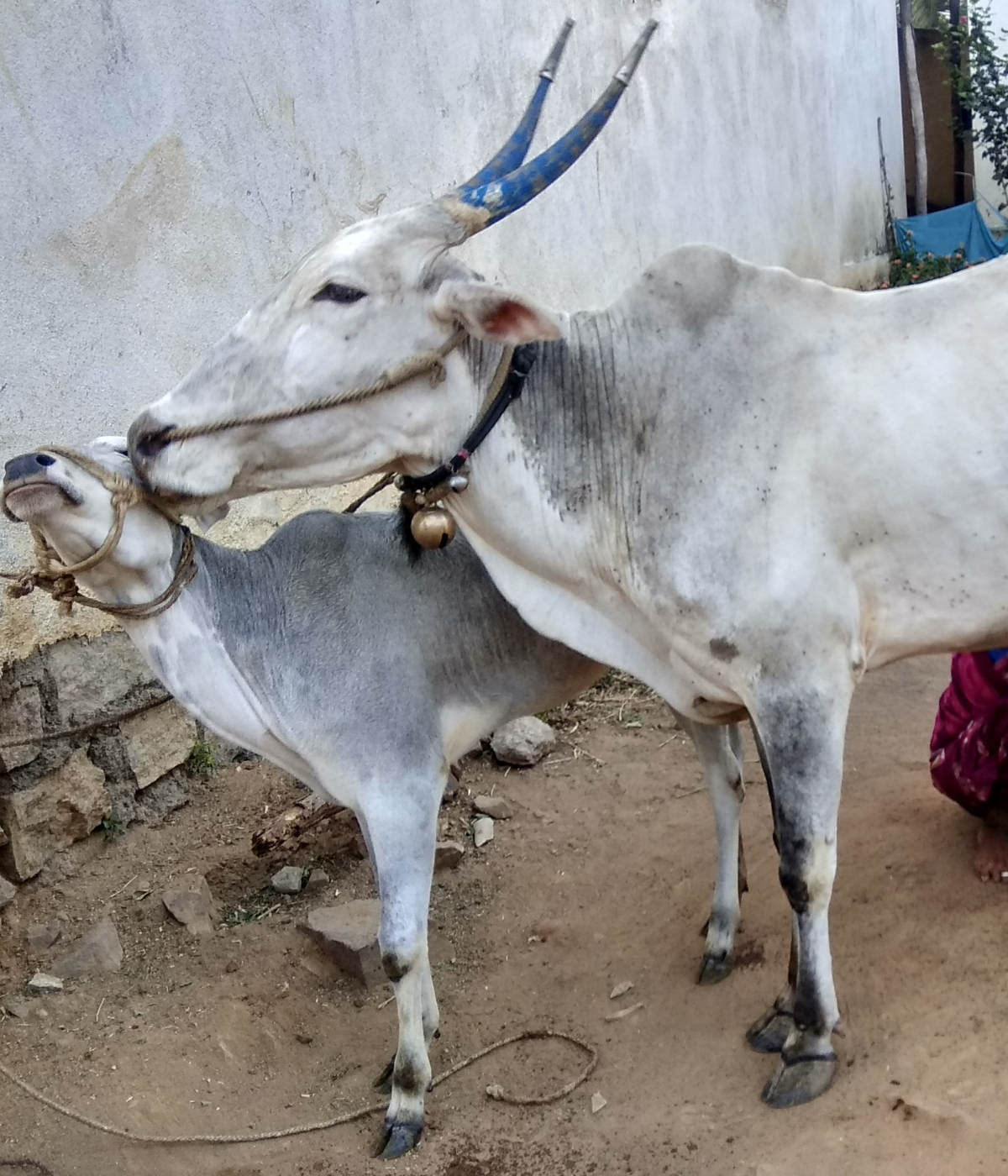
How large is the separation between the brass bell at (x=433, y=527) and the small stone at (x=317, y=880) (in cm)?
171

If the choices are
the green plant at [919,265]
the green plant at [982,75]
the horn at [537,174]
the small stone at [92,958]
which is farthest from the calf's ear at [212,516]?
the green plant at [982,75]

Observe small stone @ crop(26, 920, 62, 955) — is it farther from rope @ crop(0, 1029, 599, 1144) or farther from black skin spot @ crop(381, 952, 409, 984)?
black skin spot @ crop(381, 952, 409, 984)

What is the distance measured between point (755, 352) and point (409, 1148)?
1.81 meters

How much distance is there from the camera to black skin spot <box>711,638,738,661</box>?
7.64 feet

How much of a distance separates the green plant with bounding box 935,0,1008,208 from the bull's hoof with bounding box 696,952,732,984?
459 inches

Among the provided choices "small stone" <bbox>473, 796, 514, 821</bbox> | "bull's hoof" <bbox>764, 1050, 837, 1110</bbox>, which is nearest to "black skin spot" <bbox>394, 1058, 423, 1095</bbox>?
"bull's hoof" <bbox>764, 1050, 837, 1110</bbox>

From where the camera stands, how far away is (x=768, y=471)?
2.31 metres

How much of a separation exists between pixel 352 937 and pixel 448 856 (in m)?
0.61

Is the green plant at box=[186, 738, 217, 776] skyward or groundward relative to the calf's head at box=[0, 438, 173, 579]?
groundward

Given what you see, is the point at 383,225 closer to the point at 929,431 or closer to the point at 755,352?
the point at 755,352

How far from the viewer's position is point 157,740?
4051mm

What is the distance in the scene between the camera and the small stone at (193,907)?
3547mm

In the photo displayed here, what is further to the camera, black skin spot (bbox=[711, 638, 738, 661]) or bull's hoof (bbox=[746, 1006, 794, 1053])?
bull's hoof (bbox=[746, 1006, 794, 1053])

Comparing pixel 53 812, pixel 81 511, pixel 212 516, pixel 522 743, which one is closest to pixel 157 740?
pixel 53 812
